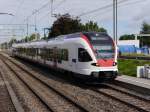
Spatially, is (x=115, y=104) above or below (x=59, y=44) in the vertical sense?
below

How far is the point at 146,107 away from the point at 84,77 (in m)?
7.22

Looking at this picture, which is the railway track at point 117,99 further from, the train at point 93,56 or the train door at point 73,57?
the train door at point 73,57

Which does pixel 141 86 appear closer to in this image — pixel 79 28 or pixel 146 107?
pixel 146 107

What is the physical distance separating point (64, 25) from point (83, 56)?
40.8 meters

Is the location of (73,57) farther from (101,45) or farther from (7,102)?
(7,102)

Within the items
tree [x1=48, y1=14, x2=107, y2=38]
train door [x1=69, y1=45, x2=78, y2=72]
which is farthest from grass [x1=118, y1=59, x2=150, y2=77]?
tree [x1=48, y1=14, x2=107, y2=38]

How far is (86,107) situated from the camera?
15.2 metres

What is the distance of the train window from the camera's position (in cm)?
2195

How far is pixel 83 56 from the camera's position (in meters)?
22.3

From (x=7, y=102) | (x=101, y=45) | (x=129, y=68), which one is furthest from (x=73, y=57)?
(x=129, y=68)

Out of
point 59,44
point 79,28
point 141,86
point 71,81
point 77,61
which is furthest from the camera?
point 79,28

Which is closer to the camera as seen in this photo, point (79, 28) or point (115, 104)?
point (115, 104)

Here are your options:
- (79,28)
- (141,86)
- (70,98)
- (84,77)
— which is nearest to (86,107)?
(70,98)

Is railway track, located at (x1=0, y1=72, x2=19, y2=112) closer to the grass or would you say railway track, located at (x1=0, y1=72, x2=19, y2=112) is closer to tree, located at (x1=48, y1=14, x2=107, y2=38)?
the grass
